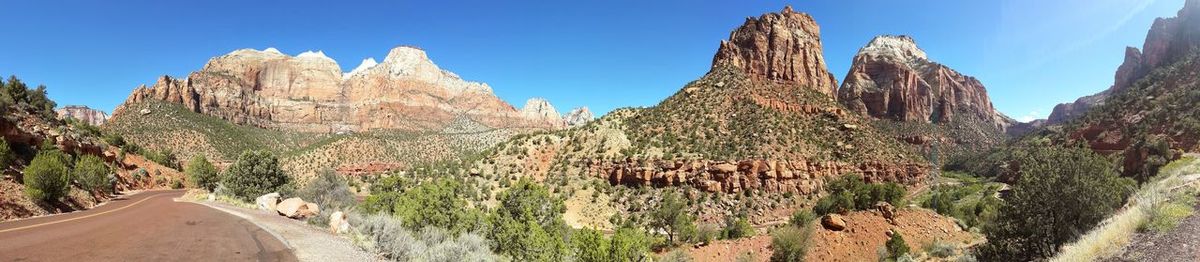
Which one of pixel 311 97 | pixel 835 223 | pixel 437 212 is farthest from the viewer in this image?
pixel 311 97

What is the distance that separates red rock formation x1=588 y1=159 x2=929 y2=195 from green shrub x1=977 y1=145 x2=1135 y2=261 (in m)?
25.5

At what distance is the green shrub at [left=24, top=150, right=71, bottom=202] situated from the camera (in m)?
15.7

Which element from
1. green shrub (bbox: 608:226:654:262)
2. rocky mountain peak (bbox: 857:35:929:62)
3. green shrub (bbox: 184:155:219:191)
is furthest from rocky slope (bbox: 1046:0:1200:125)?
green shrub (bbox: 184:155:219:191)

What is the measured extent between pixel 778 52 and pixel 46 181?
69385 millimetres

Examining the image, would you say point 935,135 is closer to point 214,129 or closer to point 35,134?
point 35,134

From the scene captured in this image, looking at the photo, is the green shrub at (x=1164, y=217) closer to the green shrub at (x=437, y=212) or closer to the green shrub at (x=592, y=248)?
the green shrub at (x=592, y=248)

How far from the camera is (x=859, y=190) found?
118 ft

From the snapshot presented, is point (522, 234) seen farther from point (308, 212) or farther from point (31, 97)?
point (31, 97)

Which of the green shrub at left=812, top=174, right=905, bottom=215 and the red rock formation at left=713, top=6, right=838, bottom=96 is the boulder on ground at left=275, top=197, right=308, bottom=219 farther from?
the red rock formation at left=713, top=6, right=838, bottom=96

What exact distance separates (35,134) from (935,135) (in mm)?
157627

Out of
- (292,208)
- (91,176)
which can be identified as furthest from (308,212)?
(91,176)

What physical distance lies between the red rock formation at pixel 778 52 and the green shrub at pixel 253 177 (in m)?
53.7

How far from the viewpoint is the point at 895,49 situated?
172375mm

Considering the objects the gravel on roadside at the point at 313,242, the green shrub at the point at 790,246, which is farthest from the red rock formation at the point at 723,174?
the gravel on roadside at the point at 313,242
